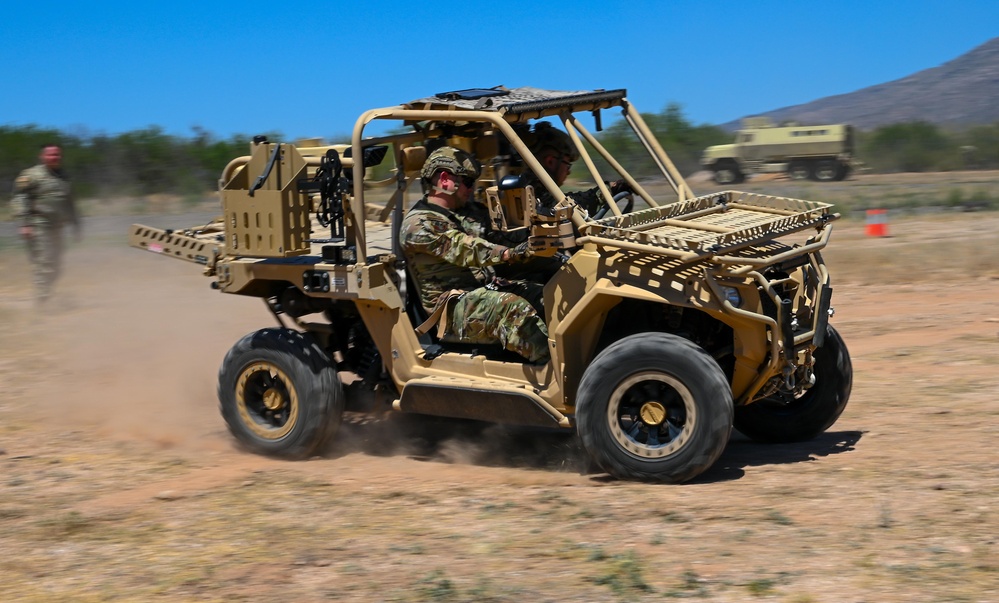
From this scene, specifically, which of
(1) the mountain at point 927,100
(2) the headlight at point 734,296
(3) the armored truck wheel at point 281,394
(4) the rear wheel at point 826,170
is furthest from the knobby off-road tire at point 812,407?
(1) the mountain at point 927,100

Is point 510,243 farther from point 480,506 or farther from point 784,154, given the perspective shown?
point 784,154

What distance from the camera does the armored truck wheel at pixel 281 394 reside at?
7.73 m

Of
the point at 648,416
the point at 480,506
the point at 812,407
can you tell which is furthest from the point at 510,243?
the point at 812,407

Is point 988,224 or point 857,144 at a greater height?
point 857,144

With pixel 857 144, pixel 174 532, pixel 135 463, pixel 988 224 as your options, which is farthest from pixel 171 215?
pixel 857 144

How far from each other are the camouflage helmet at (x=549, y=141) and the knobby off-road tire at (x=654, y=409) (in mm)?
1506

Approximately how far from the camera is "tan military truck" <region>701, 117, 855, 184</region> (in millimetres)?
39625

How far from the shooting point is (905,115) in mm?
122125

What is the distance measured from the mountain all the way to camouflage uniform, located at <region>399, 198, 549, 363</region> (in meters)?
110

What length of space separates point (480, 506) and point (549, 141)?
2.41 meters

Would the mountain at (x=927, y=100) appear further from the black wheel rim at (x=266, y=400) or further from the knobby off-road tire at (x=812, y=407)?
the black wheel rim at (x=266, y=400)

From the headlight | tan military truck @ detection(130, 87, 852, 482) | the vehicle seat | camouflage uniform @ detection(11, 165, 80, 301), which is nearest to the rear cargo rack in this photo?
tan military truck @ detection(130, 87, 852, 482)

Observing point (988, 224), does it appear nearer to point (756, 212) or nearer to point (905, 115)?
point (756, 212)

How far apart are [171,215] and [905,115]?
106 meters
